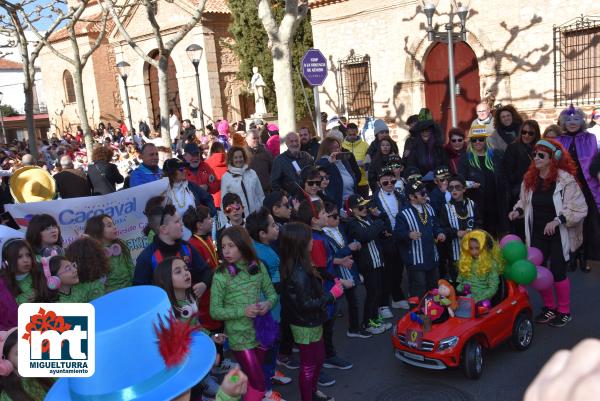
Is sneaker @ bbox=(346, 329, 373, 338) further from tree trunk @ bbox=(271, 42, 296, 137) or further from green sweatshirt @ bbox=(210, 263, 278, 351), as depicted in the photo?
tree trunk @ bbox=(271, 42, 296, 137)

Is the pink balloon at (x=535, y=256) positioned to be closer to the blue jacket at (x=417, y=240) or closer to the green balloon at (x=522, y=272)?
the green balloon at (x=522, y=272)

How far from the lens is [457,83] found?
50.6 ft

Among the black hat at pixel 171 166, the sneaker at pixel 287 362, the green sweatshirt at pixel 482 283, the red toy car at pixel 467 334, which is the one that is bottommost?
the sneaker at pixel 287 362

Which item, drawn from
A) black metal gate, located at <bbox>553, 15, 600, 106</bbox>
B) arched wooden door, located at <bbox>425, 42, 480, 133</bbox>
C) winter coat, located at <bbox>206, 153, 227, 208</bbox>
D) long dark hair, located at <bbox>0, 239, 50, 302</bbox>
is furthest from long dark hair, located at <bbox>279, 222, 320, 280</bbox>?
arched wooden door, located at <bbox>425, 42, 480, 133</bbox>

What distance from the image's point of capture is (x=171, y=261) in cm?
399

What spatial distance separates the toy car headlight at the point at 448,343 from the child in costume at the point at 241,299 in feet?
4.76

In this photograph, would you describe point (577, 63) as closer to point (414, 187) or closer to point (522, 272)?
point (414, 187)

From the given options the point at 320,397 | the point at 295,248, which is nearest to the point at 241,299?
the point at 295,248

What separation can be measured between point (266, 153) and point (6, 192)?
4.10m

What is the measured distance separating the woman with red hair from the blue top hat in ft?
15.0

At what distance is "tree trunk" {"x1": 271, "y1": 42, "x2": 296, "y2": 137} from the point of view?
1033cm

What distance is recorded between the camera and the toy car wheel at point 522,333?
515 cm

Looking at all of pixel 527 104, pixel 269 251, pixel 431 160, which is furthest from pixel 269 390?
pixel 527 104

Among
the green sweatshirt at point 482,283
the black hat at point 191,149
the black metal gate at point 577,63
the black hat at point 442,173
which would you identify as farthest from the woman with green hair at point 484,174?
the black metal gate at point 577,63
